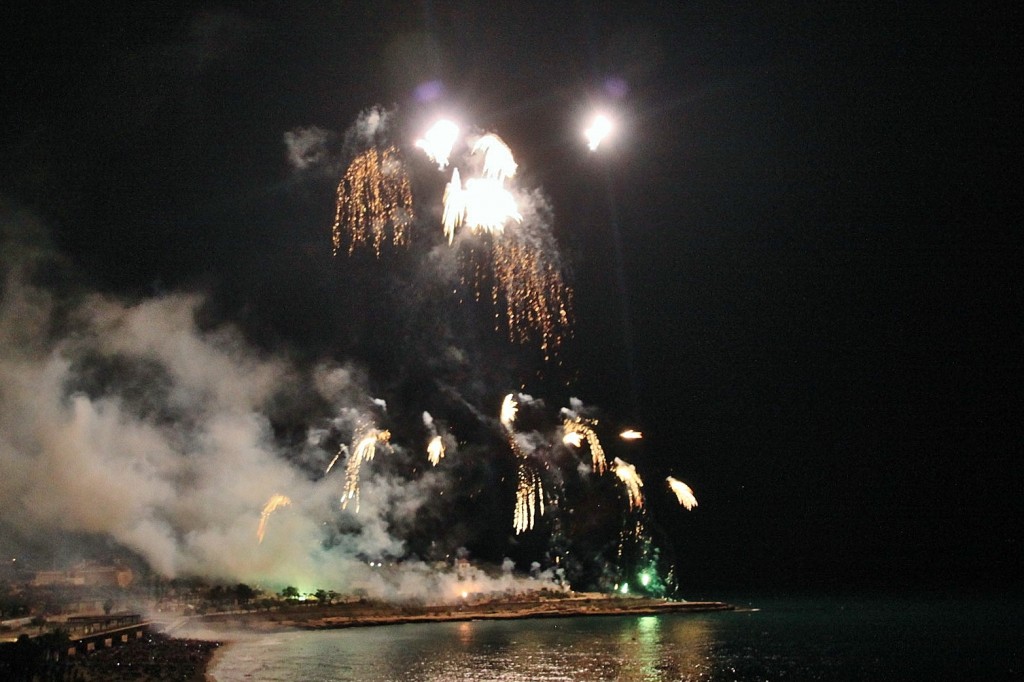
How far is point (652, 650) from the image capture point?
44.9 meters

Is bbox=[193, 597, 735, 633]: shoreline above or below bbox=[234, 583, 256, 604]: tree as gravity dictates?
below

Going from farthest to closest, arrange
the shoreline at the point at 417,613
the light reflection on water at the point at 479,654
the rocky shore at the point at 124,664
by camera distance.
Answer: the shoreline at the point at 417,613 < the light reflection on water at the point at 479,654 < the rocky shore at the point at 124,664

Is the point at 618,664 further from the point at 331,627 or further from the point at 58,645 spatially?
the point at 331,627

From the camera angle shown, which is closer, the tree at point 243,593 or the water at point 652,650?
the water at point 652,650

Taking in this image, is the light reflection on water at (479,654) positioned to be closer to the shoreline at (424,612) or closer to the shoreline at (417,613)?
the shoreline at (417,613)

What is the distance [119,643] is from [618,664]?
25.6 metres

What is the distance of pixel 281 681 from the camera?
104 feet

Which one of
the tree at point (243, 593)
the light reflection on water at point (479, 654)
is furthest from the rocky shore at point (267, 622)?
the tree at point (243, 593)

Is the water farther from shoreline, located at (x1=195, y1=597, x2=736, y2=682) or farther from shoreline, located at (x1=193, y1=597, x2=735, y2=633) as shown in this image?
shoreline, located at (x1=193, y1=597, x2=735, y2=633)

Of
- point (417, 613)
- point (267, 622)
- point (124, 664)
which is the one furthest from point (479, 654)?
point (417, 613)

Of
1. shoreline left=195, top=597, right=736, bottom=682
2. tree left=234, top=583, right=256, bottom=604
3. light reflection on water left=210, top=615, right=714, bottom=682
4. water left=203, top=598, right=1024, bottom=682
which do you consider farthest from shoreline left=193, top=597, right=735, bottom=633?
tree left=234, top=583, right=256, bottom=604

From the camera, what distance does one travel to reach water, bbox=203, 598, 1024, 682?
35.1 metres

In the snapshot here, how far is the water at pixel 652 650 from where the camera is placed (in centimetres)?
3512

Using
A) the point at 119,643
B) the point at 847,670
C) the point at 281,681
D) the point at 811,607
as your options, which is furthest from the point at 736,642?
the point at 811,607
